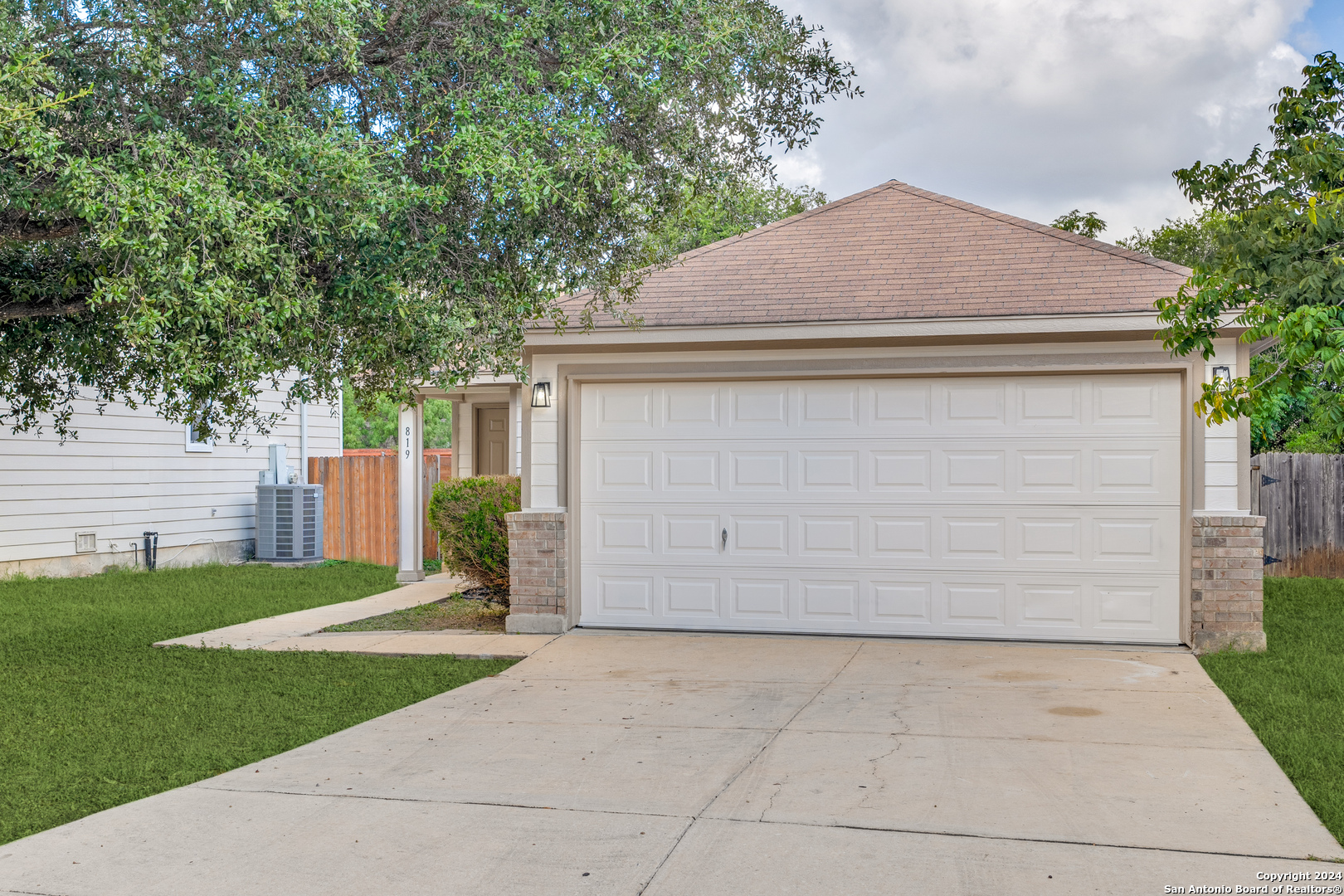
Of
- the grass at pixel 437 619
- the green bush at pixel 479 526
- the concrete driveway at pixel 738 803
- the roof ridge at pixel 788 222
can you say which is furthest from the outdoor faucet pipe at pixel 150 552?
the concrete driveway at pixel 738 803

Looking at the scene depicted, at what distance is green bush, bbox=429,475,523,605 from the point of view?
1111 centimetres

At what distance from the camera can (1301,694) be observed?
24.1 feet

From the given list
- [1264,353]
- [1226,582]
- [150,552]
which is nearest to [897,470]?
[1226,582]

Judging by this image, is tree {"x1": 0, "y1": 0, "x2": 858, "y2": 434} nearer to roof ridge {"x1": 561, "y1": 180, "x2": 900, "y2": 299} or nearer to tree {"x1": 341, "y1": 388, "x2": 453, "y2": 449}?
roof ridge {"x1": 561, "y1": 180, "x2": 900, "y2": 299}

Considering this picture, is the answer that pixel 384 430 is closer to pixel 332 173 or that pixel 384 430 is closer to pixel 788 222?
pixel 788 222

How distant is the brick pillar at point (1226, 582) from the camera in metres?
8.76

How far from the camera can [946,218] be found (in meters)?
10.7

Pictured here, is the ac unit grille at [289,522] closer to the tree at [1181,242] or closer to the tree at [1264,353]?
the tree at [1264,353]

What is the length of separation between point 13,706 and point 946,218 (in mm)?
8744

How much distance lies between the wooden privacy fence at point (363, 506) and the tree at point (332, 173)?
9.31 meters

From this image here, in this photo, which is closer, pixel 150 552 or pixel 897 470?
pixel 897 470

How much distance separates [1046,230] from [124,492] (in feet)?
42.5

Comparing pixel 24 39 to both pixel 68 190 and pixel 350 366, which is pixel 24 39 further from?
pixel 350 366

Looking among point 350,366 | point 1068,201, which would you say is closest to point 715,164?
point 350,366
